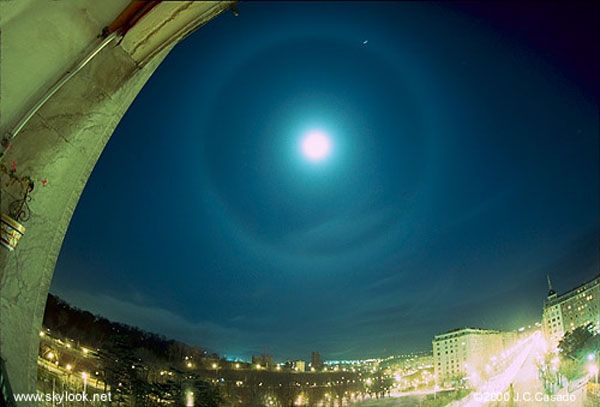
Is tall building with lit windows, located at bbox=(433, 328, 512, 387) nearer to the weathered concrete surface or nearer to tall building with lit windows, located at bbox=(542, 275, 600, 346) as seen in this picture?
tall building with lit windows, located at bbox=(542, 275, 600, 346)

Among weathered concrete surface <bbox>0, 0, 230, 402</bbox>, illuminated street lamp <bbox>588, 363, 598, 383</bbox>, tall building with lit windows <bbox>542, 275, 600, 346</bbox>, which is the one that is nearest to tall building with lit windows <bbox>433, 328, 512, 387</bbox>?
tall building with lit windows <bbox>542, 275, 600, 346</bbox>

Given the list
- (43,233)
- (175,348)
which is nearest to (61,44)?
(43,233)

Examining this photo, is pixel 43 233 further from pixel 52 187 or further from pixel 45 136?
pixel 45 136

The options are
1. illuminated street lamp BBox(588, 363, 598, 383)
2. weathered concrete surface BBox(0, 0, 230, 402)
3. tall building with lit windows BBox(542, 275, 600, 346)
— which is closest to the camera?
weathered concrete surface BBox(0, 0, 230, 402)

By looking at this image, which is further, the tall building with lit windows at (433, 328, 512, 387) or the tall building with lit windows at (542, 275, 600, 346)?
the tall building with lit windows at (433, 328, 512, 387)

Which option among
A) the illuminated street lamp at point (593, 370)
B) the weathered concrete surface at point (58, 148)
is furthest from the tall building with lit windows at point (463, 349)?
the weathered concrete surface at point (58, 148)
